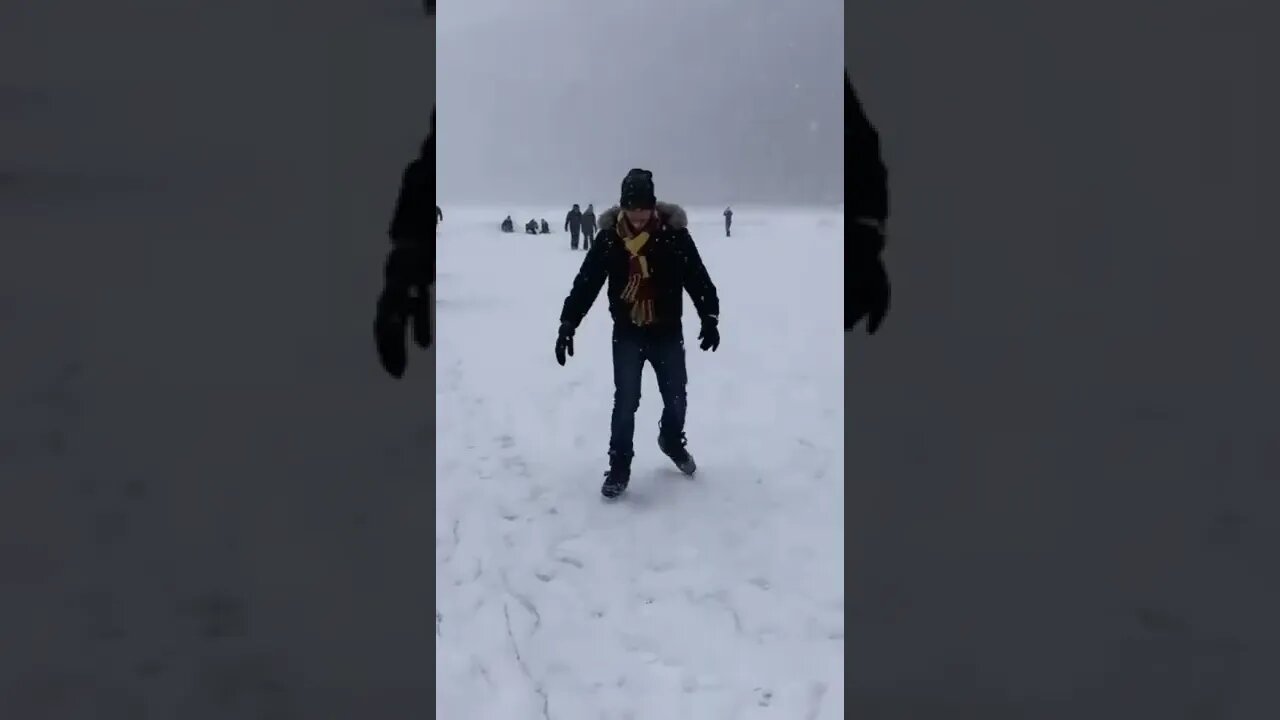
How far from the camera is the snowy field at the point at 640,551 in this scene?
3.11 meters

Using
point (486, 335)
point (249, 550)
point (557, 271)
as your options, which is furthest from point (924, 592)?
point (557, 271)

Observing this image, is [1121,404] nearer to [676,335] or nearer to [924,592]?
[924,592]

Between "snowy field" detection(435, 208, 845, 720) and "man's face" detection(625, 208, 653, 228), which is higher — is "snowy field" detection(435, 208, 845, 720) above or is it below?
below

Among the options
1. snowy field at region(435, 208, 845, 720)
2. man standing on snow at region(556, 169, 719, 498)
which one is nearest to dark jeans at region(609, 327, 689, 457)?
man standing on snow at region(556, 169, 719, 498)

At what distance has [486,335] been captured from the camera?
35.1 feet

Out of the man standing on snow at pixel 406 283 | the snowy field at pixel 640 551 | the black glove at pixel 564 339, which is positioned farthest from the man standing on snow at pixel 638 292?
the man standing on snow at pixel 406 283

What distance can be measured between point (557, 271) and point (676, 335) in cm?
1527

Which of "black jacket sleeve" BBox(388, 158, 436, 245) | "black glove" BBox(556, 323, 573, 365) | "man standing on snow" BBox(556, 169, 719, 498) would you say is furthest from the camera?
"black glove" BBox(556, 323, 573, 365)

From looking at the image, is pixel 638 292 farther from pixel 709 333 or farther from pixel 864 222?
pixel 864 222

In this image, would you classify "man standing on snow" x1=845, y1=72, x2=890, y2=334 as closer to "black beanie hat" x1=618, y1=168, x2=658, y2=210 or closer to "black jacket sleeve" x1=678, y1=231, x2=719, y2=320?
"black jacket sleeve" x1=678, y1=231, x2=719, y2=320

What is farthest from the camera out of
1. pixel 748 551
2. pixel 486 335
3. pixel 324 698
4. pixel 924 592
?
pixel 486 335

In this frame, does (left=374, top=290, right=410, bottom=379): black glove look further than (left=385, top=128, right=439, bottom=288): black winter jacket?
Yes

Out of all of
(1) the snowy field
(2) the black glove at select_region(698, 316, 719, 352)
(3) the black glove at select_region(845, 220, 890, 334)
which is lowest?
(1) the snowy field

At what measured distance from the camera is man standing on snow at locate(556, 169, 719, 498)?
14.5 ft
